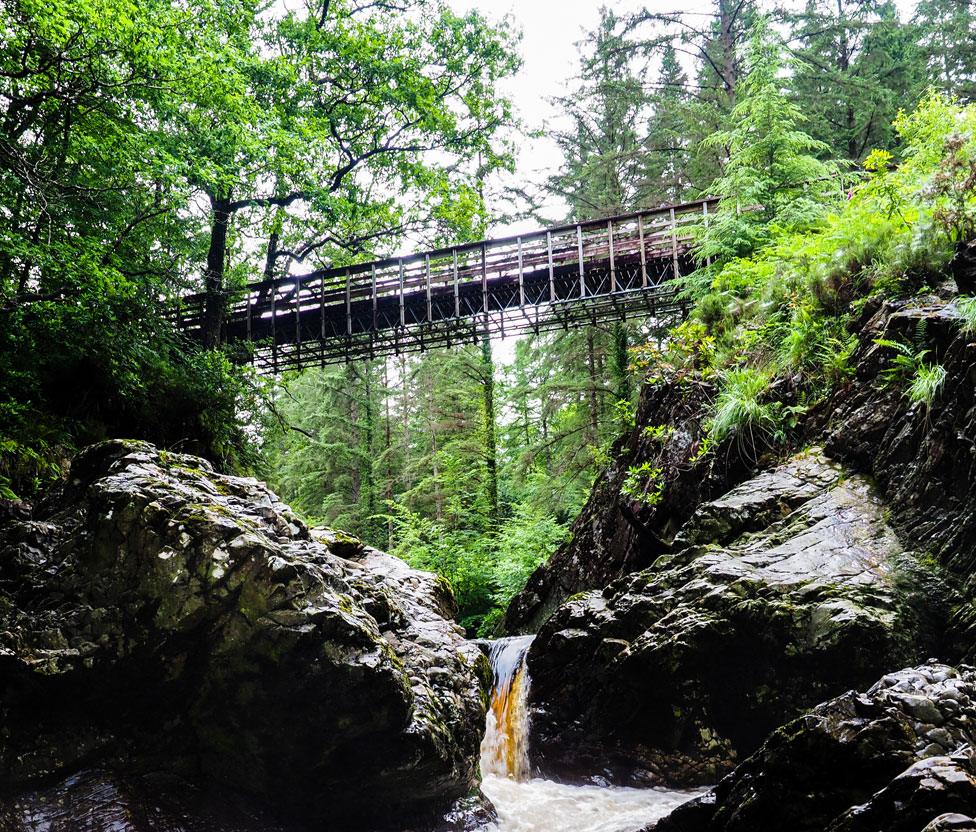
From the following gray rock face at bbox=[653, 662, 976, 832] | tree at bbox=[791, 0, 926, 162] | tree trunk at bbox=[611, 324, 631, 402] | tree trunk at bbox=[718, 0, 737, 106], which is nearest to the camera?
gray rock face at bbox=[653, 662, 976, 832]

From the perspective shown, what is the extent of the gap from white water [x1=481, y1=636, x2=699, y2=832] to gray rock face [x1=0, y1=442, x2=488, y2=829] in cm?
126

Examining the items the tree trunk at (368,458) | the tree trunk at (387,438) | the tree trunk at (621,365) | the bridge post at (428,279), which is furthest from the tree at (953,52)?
the tree trunk at (368,458)

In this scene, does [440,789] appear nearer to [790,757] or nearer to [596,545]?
[790,757]

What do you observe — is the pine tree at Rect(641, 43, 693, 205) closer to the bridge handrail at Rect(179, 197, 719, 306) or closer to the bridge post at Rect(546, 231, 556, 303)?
the bridge handrail at Rect(179, 197, 719, 306)

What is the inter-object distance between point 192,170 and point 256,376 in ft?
13.8

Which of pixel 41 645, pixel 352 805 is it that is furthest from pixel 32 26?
pixel 352 805

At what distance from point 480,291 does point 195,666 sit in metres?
12.5

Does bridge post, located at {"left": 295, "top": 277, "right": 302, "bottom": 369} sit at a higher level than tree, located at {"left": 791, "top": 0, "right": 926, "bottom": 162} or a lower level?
lower

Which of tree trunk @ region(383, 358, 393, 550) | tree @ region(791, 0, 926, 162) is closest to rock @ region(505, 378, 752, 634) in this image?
tree trunk @ region(383, 358, 393, 550)

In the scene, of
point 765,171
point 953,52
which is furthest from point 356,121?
point 953,52

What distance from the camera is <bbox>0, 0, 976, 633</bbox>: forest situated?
7113 millimetres

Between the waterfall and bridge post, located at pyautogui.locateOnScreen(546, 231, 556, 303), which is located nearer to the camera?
the waterfall

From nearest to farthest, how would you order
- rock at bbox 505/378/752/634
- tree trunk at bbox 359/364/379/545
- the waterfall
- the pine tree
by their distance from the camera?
1. the waterfall
2. rock at bbox 505/378/752/634
3. the pine tree
4. tree trunk at bbox 359/364/379/545

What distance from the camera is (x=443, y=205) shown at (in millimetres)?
14938
